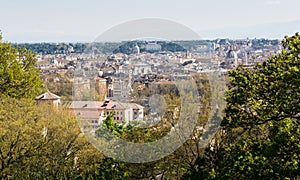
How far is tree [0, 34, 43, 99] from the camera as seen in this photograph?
429 inches

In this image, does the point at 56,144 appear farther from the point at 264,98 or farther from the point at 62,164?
the point at 264,98

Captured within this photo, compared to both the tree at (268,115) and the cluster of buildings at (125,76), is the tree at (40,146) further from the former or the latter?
the tree at (268,115)

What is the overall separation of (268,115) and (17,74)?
6905 millimetres

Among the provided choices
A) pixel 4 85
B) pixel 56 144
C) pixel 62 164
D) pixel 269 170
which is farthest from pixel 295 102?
pixel 4 85

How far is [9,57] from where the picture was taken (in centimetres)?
1137

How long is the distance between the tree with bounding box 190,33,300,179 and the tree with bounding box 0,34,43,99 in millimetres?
6048

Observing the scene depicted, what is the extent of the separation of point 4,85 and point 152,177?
4.56 m

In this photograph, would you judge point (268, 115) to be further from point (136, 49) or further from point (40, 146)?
point (40, 146)

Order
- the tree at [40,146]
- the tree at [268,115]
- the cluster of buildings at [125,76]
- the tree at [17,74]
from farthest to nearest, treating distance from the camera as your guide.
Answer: the tree at [17,74] → the cluster of buildings at [125,76] → the tree at [40,146] → the tree at [268,115]

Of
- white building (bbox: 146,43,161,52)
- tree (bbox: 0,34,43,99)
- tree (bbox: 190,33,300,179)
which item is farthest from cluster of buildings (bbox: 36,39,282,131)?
tree (bbox: 190,33,300,179)

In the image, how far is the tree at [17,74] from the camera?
1090 cm

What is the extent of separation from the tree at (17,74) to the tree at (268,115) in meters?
6.05

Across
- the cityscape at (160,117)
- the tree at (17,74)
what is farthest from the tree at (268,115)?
the tree at (17,74)

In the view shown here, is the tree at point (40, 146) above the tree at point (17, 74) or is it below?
below
